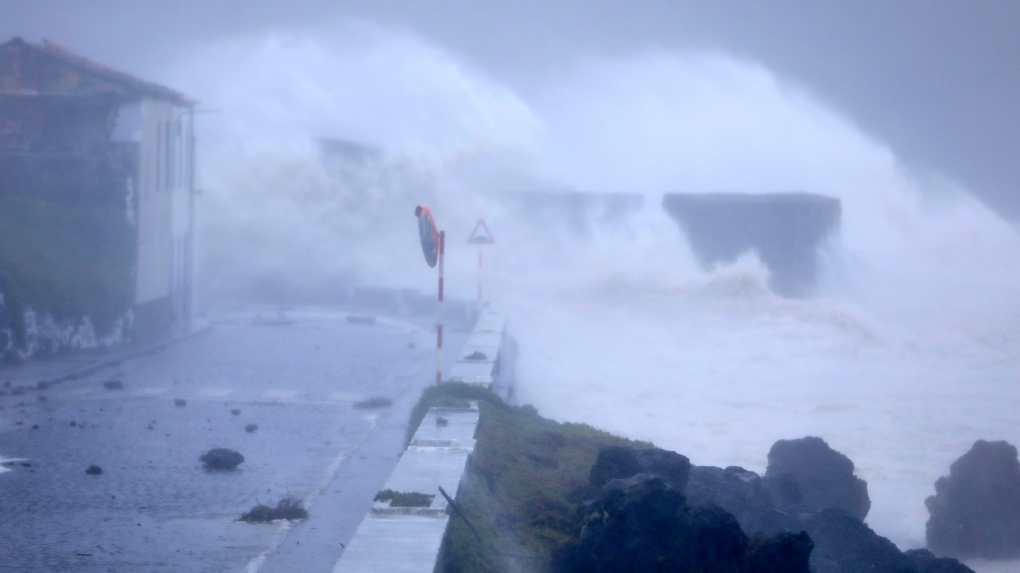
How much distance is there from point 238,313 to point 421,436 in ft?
71.3

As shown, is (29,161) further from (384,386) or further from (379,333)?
(384,386)

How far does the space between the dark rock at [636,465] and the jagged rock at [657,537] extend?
122 centimetres

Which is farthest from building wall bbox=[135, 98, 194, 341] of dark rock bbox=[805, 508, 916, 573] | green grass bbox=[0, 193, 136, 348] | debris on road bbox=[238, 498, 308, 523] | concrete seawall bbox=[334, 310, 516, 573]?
dark rock bbox=[805, 508, 916, 573]

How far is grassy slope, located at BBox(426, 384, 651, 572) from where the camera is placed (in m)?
6.42

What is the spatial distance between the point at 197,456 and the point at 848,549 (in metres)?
6.82

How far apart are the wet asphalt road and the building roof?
6607mm

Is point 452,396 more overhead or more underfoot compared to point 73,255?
more underfoot

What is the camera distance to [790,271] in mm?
29219

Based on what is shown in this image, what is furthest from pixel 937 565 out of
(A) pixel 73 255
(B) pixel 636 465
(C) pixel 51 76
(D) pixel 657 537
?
(C) pixel 51 76

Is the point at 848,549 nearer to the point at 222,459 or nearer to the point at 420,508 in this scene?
the point at 420,508

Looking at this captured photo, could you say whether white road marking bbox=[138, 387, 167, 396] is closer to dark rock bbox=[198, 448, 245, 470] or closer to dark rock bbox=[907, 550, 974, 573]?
dark rock bbox=[198, 448, 245, 470]

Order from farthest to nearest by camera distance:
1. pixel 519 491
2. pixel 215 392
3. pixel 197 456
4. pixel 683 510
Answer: pixel 215 392 < pixel 197 456 < pixel 519 491 < pixel 683 510

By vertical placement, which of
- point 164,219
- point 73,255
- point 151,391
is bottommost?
point 151,391

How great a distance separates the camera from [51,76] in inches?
869
